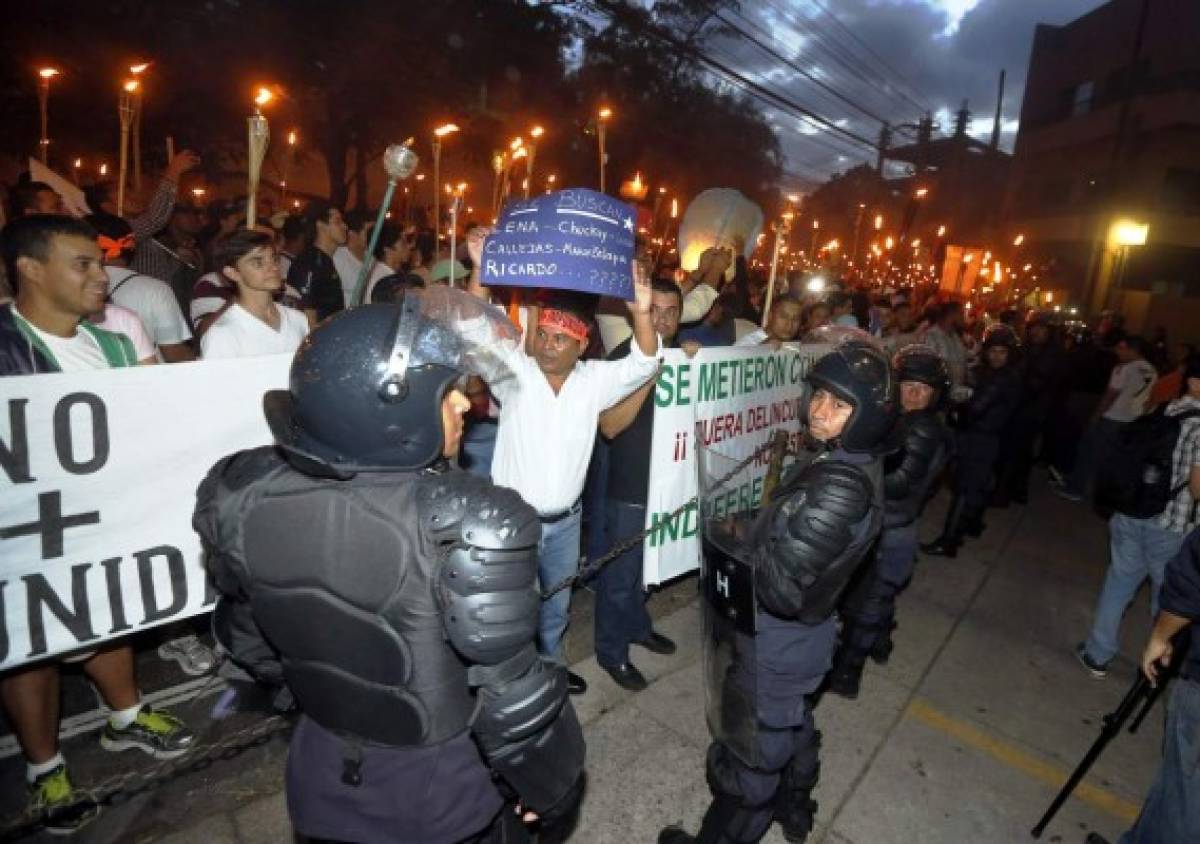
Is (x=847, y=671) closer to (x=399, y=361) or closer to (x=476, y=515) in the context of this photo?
(x=476, y=515)

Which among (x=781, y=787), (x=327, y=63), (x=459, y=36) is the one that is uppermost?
(x=459, y=36)

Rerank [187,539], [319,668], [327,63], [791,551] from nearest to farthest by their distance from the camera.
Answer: [319,668]
[791,551]
[187,539]
[327,63]

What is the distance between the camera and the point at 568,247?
3.14 m

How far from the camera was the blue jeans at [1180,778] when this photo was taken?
2.51m

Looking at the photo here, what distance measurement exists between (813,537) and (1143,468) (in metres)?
3.44

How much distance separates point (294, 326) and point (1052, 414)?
11.4 meters

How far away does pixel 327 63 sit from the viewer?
17.6 meters

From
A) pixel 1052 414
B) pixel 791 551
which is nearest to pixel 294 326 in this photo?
pixel 791 551

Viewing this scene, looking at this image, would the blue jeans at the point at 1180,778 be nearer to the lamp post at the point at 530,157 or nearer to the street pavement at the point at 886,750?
the street pavement at the point at 886,750

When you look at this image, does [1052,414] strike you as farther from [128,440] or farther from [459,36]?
[459,36]

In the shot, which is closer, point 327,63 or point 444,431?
point 444,431

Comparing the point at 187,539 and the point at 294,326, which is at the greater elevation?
the point at 294,326

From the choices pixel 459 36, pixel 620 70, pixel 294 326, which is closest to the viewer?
pixel 294 326

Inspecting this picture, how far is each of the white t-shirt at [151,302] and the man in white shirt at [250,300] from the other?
772 mm
